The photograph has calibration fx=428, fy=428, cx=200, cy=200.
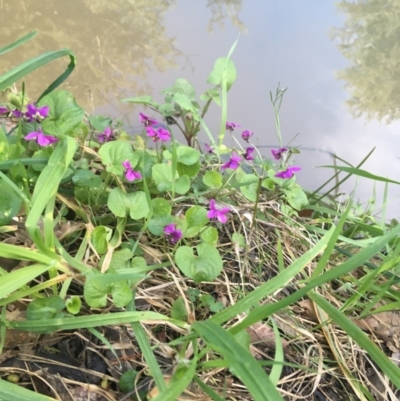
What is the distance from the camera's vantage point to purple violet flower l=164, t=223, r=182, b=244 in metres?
0.74

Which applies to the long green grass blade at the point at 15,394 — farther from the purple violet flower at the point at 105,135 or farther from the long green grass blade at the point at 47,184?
the purple violet flower at the point at 105,135

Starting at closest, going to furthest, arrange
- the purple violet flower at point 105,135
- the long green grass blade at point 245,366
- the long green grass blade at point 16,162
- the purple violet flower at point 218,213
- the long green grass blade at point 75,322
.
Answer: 1. the long green grass blade at point 245,366
2. the long green grass blade at point 75,322
3. the long green grass blade at point 16,162
4. the purple violet flower at point 218,213
5. the purple violet flower at point 105,135

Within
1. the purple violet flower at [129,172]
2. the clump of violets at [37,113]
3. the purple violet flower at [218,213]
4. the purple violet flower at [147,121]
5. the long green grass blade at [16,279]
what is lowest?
the long green grass blade at [16,279]

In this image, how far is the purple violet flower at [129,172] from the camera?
0.76 metres

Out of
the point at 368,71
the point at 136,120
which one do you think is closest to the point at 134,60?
the point at 136,120

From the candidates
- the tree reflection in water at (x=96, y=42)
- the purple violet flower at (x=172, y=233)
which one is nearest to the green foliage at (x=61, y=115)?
the purple violet flower at (x=172, y=233)

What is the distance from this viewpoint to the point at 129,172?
76 cm

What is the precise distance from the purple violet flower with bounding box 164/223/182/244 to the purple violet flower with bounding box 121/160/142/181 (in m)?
0.11

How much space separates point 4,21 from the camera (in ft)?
5.78

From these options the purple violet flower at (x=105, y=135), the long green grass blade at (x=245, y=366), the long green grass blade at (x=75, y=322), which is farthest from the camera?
the purple violet flower at (x=105, y=135)

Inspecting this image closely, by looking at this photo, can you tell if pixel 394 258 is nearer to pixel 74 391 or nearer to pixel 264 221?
pixel 264 221

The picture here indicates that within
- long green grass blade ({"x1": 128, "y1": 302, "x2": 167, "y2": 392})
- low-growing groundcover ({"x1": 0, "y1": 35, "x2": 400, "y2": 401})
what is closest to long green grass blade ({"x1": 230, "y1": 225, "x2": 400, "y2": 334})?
low-growing groundcover ({"x1": 0, "y1": 35, "x2": 400, "y2": 401})

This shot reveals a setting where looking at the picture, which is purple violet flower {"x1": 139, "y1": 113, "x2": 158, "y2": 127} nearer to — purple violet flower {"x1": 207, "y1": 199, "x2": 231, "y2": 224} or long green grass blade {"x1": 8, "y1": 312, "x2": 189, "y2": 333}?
purple violet flower {"x1": 207, "y1": 199, "x2": 231, "y2": 224}

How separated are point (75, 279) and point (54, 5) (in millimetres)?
→ 1623
